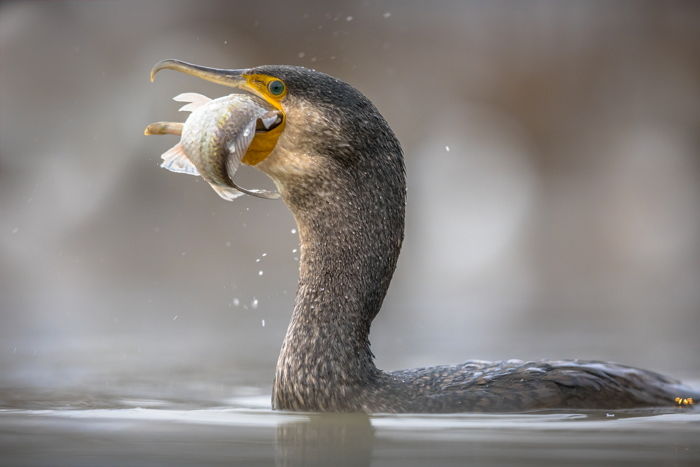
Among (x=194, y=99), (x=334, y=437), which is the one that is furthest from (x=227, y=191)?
(x=334, y=437)

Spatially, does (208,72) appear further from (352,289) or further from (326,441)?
(326,441)

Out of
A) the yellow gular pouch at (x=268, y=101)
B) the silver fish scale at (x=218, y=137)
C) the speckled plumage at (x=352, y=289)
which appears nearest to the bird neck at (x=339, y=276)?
the speckled plumage at (x=352, y=289)

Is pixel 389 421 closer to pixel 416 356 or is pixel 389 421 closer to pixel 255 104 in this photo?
pixel 255 104

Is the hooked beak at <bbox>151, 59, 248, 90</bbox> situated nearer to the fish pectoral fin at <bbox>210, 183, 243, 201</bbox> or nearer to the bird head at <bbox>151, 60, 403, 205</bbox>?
the bird head at <bbox>151, 60, 403, 205</bbox>

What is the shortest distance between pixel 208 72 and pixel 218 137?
0.31 m

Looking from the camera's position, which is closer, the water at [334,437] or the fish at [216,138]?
the water at [334,437]

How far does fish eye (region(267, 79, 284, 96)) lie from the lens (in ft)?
14.8

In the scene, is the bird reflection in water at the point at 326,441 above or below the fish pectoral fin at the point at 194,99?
below

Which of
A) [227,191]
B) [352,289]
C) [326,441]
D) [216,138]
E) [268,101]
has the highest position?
[268,101]

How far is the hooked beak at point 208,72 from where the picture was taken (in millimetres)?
4438

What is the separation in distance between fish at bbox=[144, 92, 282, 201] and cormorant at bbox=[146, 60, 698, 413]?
12 centimetres

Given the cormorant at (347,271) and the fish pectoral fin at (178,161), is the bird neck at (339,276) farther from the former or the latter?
the fish pectoral fin at (178,161)

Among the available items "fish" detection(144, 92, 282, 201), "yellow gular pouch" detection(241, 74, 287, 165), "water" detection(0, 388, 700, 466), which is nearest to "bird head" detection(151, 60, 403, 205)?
"yellow gular pouch" detection(241, 74, 287, 165)

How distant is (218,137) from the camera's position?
428 cm
